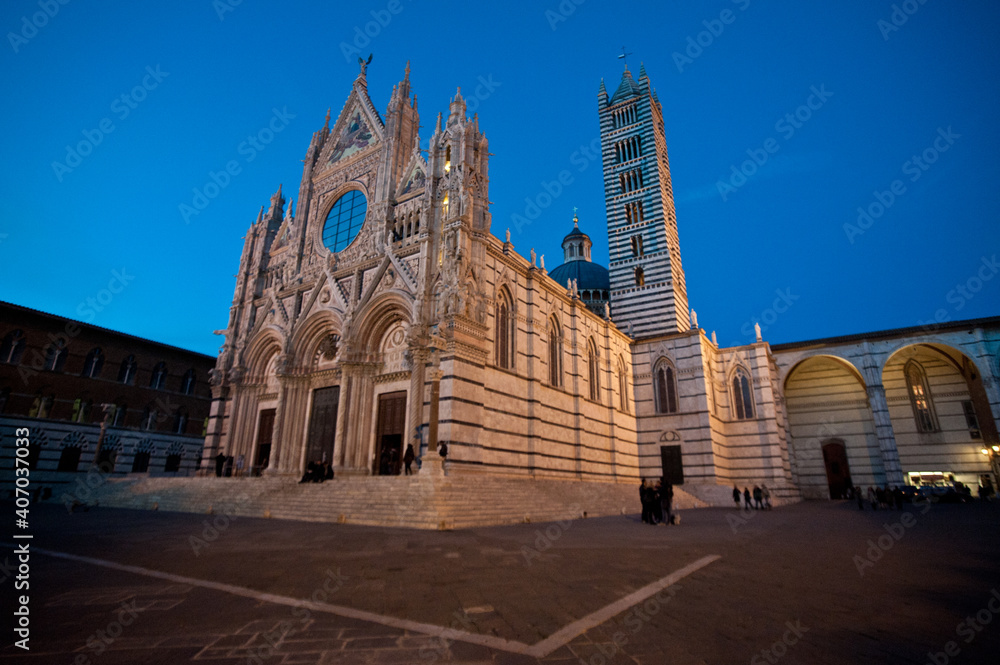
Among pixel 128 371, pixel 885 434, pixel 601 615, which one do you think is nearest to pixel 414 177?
pixel 601 615

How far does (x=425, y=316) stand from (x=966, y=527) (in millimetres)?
17094

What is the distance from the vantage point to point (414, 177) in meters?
22.4

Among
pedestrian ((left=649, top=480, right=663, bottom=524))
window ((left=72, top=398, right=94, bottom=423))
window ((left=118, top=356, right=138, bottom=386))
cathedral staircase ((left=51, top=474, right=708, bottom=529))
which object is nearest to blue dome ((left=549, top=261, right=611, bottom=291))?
cathedral staircase ((left=51, top=474, right=708, bottom=529))

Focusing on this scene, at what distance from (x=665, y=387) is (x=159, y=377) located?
3332cm

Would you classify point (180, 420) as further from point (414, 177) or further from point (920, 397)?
point (920, 397)

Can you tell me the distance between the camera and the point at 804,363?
119 feet

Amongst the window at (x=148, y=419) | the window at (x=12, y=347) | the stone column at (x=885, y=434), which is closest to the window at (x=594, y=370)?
the stone column at (x=885, y=434)

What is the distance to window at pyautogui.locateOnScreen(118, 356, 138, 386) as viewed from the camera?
2970 centimetres

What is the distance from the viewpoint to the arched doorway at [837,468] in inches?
1303

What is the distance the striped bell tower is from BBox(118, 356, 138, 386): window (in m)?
31.9

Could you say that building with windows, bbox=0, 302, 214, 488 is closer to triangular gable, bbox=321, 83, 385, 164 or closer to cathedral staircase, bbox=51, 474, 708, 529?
cathedral staircase, bbox=51, 474, 708, 529

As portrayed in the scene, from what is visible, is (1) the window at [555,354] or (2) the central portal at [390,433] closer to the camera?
(2) the central portal at [390,433]

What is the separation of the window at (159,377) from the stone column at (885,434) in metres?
46.8

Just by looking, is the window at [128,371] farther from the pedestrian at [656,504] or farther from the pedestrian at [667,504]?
the pedestrian at [667,504]
